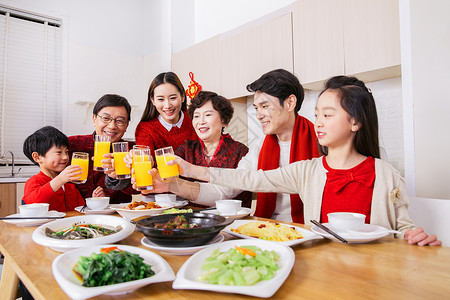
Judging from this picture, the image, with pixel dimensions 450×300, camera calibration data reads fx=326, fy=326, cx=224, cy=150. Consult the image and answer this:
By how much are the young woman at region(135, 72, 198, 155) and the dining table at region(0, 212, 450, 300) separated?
1.40 meters

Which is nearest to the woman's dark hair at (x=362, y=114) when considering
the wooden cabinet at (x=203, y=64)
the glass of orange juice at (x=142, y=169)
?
the glass of orange juice at (x=142, y=169)

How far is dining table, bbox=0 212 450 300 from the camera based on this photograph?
626mm

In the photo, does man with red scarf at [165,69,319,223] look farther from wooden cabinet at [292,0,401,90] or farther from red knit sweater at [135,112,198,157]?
wooden cabinet at [292,0,401,90]

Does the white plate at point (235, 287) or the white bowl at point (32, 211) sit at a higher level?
the white bowl at point (32, 211)

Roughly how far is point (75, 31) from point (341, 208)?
4.45m

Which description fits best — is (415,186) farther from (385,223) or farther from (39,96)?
(39,96)

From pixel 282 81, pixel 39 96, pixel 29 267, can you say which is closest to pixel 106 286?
pixel 29 267

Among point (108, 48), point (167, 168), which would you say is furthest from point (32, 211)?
point (108, 48)

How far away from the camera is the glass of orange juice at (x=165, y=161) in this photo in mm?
1404

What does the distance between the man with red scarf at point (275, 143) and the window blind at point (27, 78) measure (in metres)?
3.28

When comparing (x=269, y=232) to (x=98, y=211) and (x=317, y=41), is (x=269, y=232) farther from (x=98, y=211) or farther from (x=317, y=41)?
(x=317, y=41)

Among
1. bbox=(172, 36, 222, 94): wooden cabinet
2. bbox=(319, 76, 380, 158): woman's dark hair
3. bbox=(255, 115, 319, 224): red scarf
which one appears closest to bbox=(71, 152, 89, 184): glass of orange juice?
bbox=(255, 115, 319, 224): red scarf

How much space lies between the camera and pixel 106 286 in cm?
59

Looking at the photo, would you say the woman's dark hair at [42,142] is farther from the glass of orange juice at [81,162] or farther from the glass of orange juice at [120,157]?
the glass of orange juice at [120,157]
